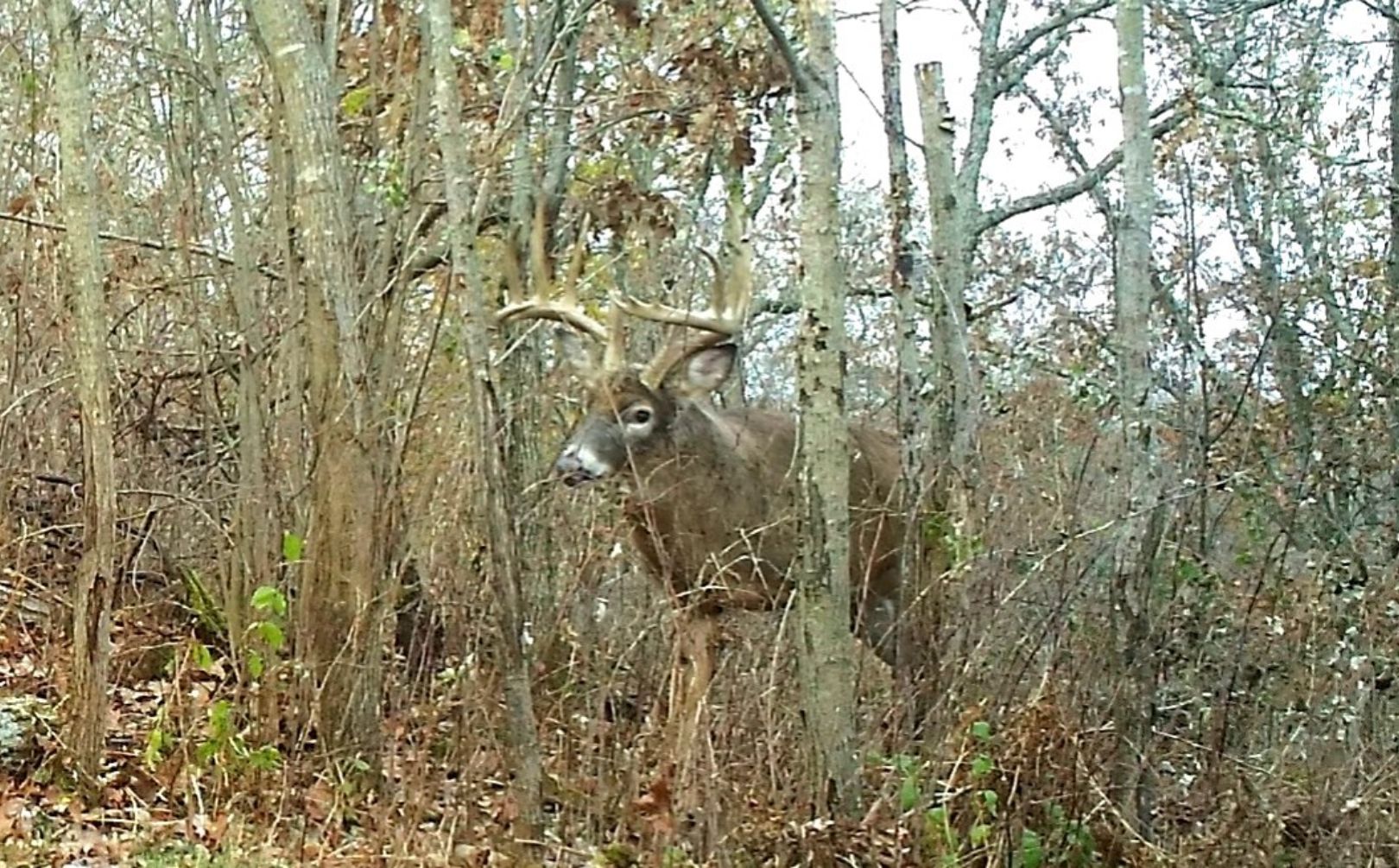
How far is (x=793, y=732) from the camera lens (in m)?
6.43

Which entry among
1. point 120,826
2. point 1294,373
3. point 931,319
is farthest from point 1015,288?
point 120,826

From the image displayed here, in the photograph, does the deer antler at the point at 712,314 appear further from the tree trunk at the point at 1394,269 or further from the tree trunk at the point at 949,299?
the tree trunk at the point at 1394,269

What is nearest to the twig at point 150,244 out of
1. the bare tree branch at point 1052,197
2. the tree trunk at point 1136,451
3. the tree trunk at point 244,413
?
the tree trunk at point 244,413

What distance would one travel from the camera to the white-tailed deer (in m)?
8.16

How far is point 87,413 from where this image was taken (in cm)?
644

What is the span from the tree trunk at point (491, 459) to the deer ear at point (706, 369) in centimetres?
279

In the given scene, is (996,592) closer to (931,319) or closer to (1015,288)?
(931,319)

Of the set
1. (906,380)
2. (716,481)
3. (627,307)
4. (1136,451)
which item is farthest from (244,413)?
(1136,451)

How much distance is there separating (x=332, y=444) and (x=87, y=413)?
98cm

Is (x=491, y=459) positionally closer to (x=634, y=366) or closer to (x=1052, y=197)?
(x=634, y=366)

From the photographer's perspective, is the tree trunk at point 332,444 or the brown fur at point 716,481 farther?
the brown fur at point 716,481

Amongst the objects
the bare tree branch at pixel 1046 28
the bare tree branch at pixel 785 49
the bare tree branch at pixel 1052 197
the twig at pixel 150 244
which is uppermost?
the bare tree branch at pixel 1046 28

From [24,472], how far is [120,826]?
3.71m

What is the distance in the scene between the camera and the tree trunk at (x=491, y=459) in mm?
6086
